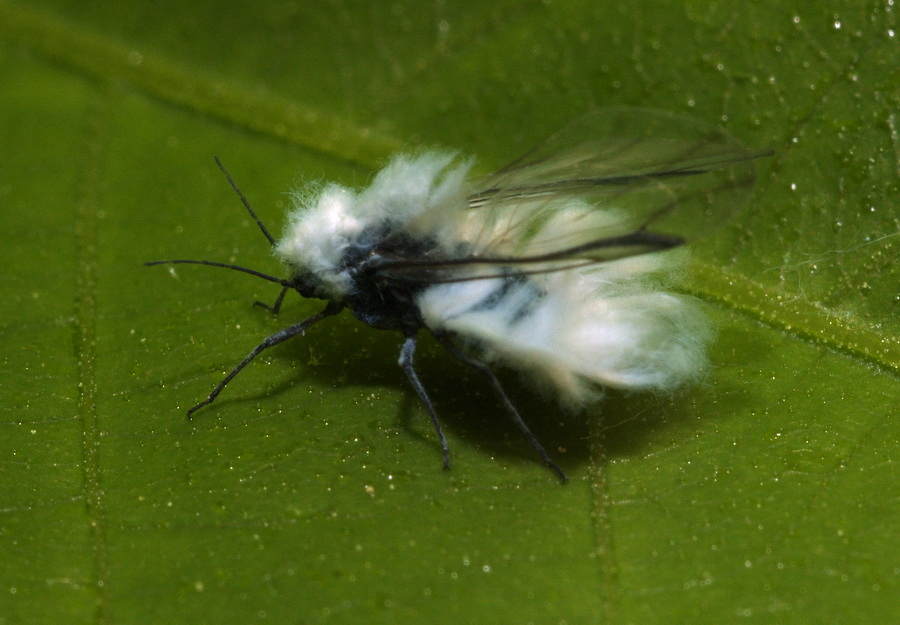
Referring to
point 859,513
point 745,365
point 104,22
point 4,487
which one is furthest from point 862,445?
point 104,22

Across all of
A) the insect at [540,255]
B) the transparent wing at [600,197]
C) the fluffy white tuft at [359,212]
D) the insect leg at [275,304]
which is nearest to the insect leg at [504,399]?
the insect at [540,255]

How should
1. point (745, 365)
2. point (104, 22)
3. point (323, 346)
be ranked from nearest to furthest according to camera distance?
point (745, 365)
point (323, 346)
point (104, 22)

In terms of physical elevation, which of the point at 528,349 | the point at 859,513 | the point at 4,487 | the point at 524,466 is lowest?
the point at 4,487

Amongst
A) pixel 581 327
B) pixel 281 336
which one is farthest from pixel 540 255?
pixel 281 336

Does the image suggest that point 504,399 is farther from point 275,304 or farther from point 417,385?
point 275,304

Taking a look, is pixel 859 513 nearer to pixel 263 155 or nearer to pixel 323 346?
pixel 323 346

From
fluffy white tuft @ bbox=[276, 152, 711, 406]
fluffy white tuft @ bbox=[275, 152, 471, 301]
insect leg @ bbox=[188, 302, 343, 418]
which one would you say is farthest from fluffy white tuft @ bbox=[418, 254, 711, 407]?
insect leg @ bbox=[188, 302, 343, 418]
